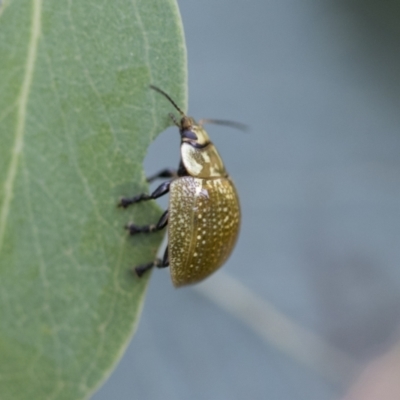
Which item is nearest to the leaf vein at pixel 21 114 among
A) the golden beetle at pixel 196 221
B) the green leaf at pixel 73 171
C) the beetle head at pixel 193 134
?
the green leaf at pixel 73 171

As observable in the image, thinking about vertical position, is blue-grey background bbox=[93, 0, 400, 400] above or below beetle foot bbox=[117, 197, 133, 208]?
below

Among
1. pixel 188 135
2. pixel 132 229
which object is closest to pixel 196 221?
pixel 188 135

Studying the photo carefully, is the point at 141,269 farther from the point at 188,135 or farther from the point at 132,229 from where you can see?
the point at 188,135

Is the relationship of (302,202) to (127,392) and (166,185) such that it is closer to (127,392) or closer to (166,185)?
(127,392)

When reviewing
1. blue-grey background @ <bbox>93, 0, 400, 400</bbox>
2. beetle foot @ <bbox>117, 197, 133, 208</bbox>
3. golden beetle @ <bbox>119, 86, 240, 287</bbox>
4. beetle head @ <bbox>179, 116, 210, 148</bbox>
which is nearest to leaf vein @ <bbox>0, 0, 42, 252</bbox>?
beetle foot @ <bbox>117, 197, 133, 208</bbox>

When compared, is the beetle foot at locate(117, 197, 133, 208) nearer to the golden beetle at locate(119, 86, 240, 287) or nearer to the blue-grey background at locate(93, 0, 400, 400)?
the golden beetle at locate(119, 86, 240, 287)

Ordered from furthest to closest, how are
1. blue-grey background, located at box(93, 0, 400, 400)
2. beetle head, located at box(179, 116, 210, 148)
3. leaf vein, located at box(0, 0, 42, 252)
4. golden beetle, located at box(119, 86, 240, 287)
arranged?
blue-grey background, located at box(93, 0, 400, 400)
beetle head, located at box(179, 116, 210, 148)
golden beetle, located at box(119, 86, 240, 287)
leaf vein, located at box(0, 0, 42, 252)

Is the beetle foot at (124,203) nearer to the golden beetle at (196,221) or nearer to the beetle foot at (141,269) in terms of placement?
the beetle foot at (141,269)
